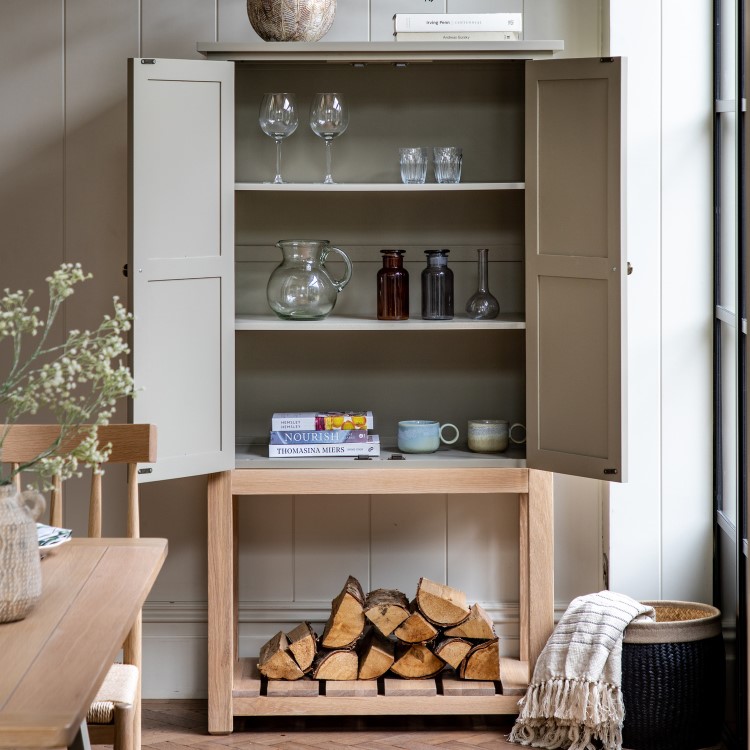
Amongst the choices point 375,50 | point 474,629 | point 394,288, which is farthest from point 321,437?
point 375,50

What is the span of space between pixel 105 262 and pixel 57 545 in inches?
60.4

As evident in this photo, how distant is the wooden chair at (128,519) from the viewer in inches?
71.9

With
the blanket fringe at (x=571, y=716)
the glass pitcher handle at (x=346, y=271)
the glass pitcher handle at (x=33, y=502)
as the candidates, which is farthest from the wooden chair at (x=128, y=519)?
the blanket fringe at (x=571, y=716)

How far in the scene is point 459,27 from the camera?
2779 millimetres

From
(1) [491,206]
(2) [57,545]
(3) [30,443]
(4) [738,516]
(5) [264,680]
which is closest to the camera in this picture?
(2) [57,545]

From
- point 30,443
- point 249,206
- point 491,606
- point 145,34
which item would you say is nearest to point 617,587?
point 491,606

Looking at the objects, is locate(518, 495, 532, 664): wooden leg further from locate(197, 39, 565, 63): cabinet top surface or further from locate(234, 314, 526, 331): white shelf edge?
locate(197, 39, 565, 63): cabinet top surface

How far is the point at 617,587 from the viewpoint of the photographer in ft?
10.2

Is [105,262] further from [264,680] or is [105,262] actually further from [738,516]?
[738,516]

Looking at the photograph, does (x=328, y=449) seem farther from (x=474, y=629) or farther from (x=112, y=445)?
(x=112, y=445)

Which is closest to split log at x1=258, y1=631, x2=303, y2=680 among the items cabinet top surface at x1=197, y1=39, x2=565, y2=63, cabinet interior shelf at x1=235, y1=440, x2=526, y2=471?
cabinet interior shelf at x1=235, y1=440, x2=526, y2=471

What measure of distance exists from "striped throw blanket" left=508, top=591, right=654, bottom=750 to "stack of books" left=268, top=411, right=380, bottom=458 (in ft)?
Answer: 2.44

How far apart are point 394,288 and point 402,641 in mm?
1027

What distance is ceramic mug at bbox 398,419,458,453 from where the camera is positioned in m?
2.97
